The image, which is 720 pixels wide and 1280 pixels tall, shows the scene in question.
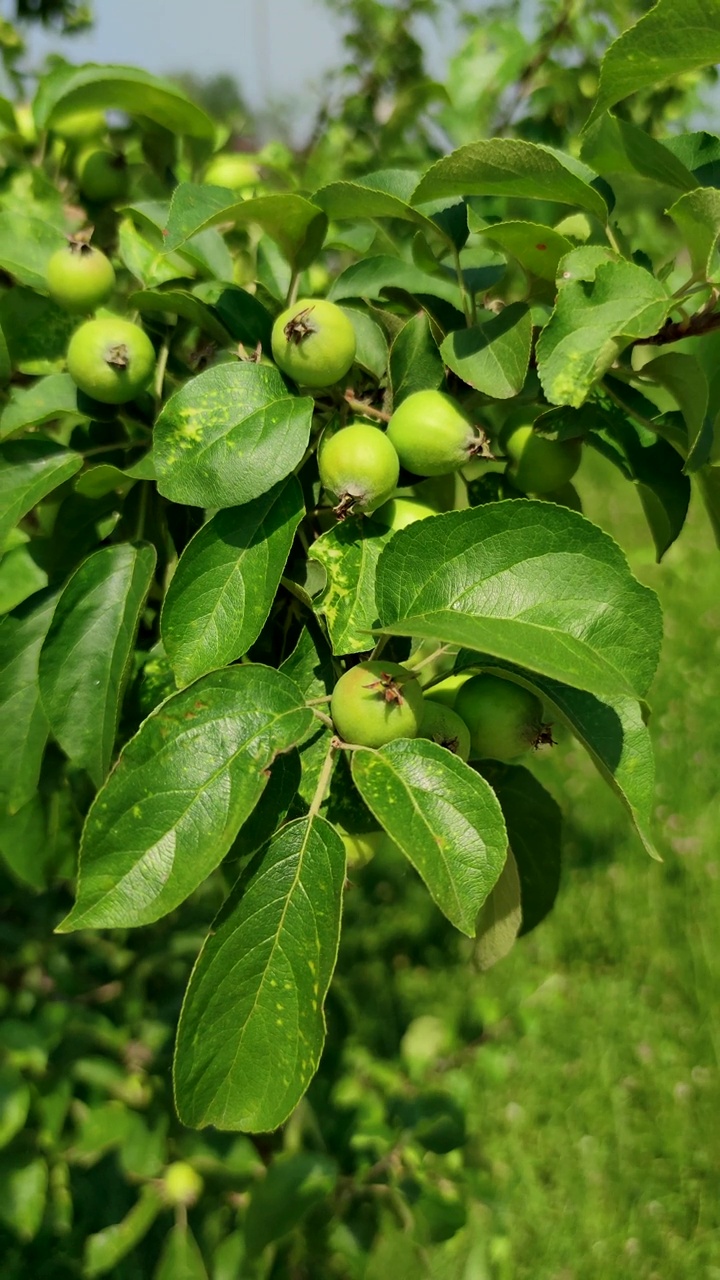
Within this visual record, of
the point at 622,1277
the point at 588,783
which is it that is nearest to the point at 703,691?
the point at 588,783

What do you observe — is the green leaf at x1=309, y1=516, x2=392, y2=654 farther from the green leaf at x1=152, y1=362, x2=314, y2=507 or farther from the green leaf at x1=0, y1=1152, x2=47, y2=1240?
the green leaf at x1=0, y1=1152, x2=47, y2=1240

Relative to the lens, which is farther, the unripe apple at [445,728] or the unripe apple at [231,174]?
the unripe apple at [231,174]

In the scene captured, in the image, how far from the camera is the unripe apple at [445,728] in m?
0.79

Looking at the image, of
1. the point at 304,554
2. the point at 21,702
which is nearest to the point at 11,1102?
the point at 21,702

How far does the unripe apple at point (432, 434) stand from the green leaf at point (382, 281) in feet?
0.56

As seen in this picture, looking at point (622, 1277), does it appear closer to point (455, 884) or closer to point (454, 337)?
point (455, 884)

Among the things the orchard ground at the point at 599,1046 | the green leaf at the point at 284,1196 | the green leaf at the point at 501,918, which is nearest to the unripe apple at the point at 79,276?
the green leaf at the point at 501,918

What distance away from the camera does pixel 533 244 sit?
80 cm

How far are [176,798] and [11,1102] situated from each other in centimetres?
93

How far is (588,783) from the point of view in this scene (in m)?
3.46

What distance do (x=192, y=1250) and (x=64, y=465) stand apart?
46.2 inches

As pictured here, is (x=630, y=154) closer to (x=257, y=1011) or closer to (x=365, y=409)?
(x=365, y=409)

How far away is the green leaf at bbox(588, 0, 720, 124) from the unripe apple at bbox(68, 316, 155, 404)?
441mm

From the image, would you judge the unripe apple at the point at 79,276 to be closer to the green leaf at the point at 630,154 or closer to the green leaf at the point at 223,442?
the green leaf at the point at 223,442
